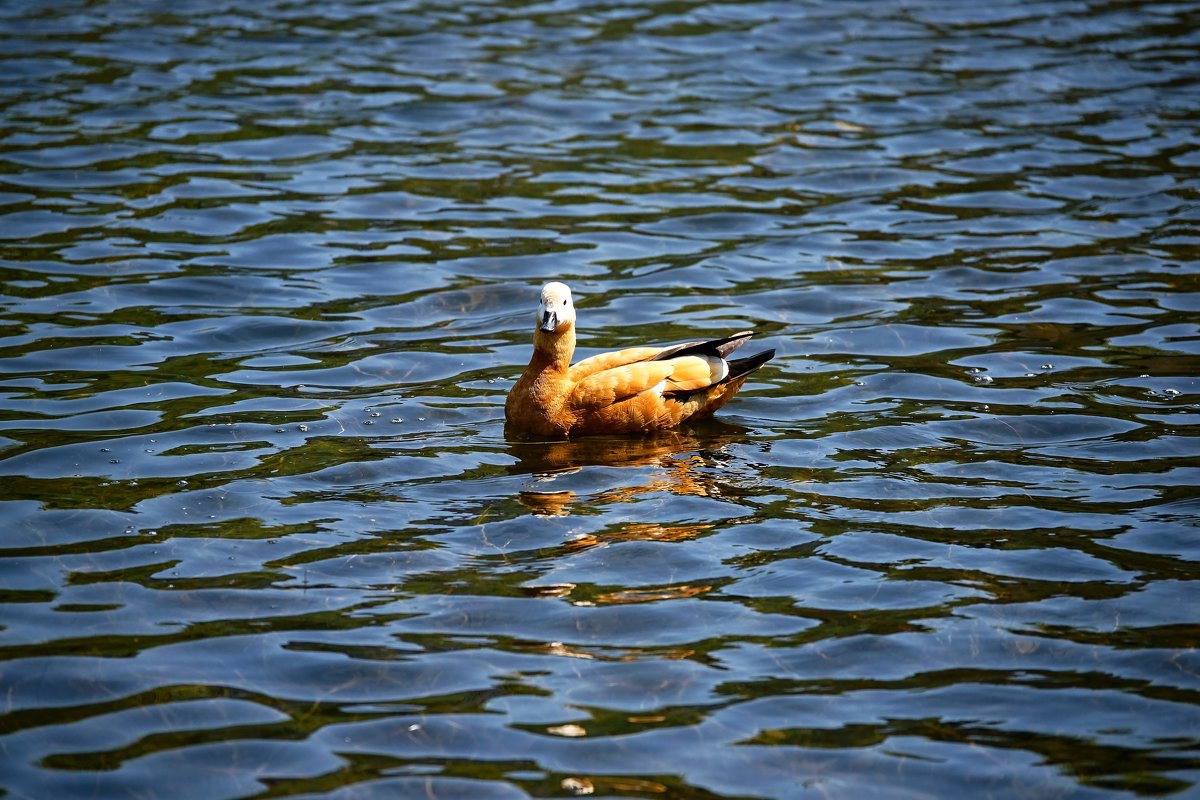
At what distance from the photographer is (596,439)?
8.05 meters

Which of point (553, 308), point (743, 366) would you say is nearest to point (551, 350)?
point (553, 308)

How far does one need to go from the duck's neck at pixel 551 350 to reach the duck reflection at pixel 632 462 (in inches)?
16.6

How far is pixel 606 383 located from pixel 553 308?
53 cm

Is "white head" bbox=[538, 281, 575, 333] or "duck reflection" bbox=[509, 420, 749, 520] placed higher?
"white head" bbox=[538, 281, 575, 333]

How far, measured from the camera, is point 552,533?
670 cm

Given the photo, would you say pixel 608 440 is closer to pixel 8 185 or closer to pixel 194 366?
pixel 194 366

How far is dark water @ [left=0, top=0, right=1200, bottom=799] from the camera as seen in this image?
5.20m

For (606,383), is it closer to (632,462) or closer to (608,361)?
(608,361)

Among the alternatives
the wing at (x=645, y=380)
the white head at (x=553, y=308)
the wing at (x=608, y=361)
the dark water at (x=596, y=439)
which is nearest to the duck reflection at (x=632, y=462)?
the dark water at (x=596, y=439)

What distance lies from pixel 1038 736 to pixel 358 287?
6720mm

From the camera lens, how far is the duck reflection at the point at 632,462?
280 inches

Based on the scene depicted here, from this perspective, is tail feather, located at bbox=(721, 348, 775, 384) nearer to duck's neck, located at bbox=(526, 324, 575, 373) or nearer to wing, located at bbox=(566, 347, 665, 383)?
wing, located at bbox=(566, 347, 665, 383)

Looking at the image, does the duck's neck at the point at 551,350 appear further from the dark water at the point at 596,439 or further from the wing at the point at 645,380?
the dark water at the point at 596,439

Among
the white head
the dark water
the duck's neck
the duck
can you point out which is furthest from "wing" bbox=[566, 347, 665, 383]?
the dark water
